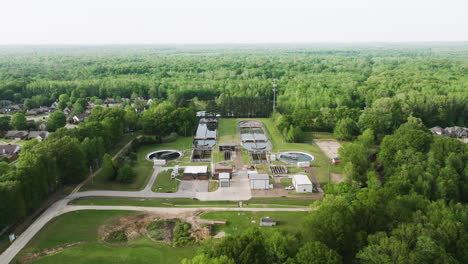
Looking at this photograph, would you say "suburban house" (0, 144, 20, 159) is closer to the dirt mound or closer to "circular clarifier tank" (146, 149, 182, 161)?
"circular clarifier tank" (146, 149, 182, 161)

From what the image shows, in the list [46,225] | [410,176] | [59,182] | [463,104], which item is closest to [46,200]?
[59,182]

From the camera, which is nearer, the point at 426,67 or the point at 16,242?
the point at 16,242

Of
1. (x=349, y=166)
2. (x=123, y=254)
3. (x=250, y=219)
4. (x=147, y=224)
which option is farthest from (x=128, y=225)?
(x=349, y=166)

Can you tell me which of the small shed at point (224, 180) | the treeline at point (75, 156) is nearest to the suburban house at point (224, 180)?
the small shed at point (224, 180)

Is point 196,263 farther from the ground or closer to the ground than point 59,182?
farther from the ground

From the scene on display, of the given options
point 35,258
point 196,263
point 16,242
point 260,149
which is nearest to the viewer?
point 196,263

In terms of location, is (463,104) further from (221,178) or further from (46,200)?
(46,200)

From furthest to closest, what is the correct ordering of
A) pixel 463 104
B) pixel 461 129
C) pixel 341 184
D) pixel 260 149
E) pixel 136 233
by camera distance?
pixel 463 104 → pixel 461 129 → pixel 260 149 → pixel 341 184 → pixel 136 233
